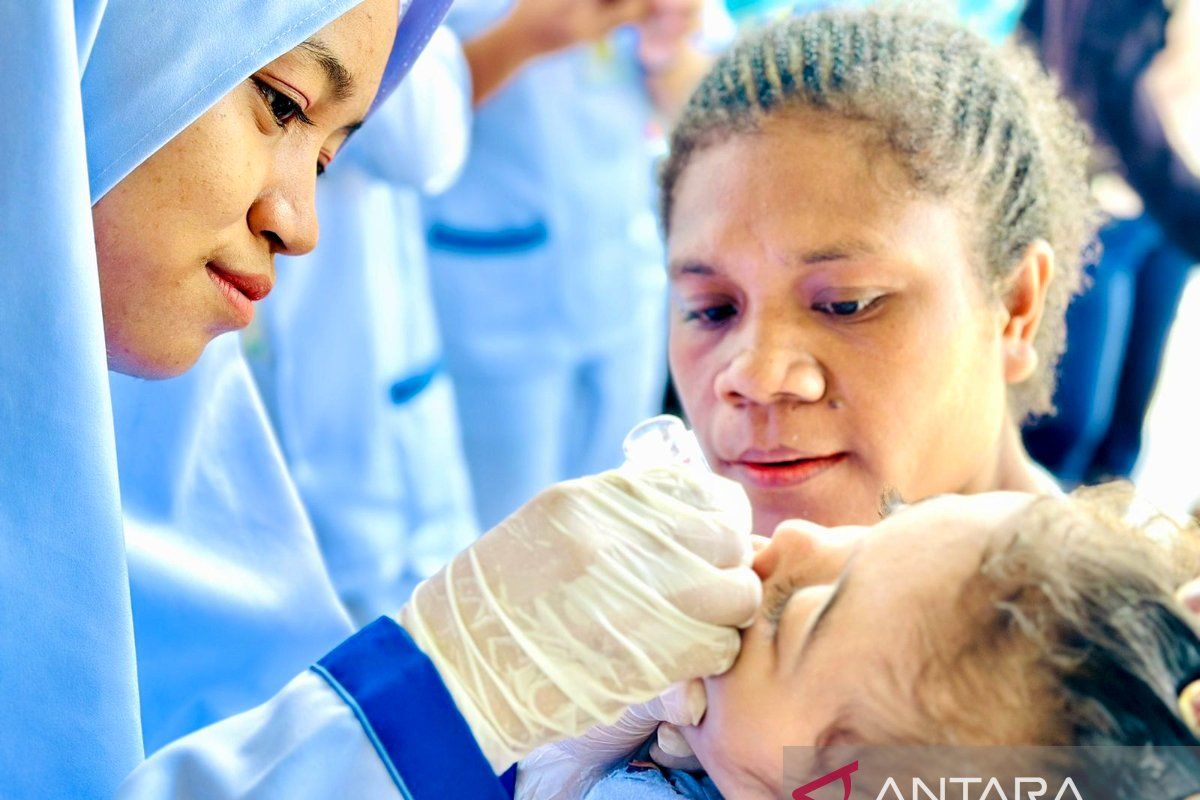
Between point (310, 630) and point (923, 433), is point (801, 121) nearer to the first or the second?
point (923, 433)

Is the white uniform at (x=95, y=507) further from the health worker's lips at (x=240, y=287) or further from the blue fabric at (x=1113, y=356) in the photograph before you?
the blue fabric at (x=1113, y=356)

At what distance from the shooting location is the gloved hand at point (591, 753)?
105 centimetres

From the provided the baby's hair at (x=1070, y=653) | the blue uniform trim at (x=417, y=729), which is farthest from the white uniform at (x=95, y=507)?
the baby's hair at (x=1070, y=653)

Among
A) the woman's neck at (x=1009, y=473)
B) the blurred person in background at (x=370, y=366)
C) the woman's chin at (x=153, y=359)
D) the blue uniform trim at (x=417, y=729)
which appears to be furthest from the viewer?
the blurred person in background at (x=370, y=366)

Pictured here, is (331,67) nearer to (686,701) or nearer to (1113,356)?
(686,701)

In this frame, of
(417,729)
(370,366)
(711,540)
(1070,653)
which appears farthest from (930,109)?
(370,366)

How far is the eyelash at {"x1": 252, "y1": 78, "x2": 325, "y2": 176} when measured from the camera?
3.73 ft

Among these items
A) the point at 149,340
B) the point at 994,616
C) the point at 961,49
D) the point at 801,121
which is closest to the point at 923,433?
the point at 801,121

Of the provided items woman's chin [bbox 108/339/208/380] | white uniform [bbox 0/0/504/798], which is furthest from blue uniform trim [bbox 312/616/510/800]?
woman's chin [bbox 108/339/208/380]

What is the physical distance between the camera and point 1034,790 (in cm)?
86

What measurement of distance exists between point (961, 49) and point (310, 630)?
1.12 m

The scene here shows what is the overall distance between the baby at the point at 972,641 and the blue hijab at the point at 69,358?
0.51 m

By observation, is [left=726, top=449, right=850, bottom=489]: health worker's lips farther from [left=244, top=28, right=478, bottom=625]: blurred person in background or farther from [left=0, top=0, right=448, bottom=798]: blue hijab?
[left=244, top=28, right=478, bottom=625]: blurred person in background

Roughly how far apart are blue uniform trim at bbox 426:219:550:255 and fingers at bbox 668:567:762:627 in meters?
1.94
